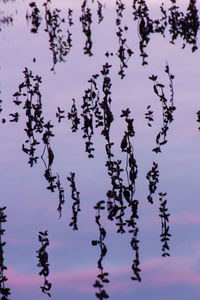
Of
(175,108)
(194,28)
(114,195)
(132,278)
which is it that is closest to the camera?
(132,278)

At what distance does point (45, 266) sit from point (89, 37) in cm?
315

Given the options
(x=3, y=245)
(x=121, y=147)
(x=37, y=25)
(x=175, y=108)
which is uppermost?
(x=37, y=25)

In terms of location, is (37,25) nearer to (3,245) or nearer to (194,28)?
(194,28)

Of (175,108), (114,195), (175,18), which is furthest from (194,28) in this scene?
(114,195)

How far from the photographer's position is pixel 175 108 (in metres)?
5.71

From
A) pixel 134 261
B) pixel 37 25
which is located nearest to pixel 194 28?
pixel 37 25

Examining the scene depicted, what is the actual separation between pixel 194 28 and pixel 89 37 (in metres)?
1.35

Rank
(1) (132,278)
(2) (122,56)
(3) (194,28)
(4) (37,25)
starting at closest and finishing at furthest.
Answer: (1) (132,278)
(2) (122,56)
(3) (194,28)
(4) (37,25)

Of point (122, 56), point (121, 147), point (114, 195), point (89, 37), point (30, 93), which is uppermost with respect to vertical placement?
point (89, 37)

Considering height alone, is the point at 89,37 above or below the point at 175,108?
above

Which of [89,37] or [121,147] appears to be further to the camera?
[89,37]

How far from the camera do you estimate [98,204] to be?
4.58 metres

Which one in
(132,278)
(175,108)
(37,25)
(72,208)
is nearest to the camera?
(132,278)

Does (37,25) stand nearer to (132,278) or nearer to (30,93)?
(30,93)
